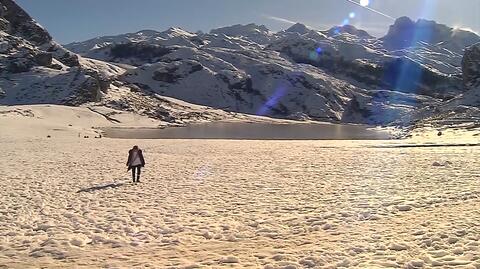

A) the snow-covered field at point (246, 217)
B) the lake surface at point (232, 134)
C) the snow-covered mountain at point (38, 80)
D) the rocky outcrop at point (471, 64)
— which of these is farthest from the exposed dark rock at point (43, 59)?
the snow-covered field at point (246, 217)

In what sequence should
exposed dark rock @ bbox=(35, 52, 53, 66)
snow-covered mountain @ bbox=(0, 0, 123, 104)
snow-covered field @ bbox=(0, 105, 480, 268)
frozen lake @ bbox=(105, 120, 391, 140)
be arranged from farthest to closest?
exposed dark rock @ bbox=(35, 52, 53, 66) < snow-covered mountain @ bbox=(0, 0, 123, 104) < frozen lake @ bbox=(105, 120, 391, 140) < snow-covered field @ bbox=(0, 105, 480, 268)

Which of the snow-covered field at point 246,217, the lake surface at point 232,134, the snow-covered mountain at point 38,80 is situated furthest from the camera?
the snow-covered mountain at point 38,80

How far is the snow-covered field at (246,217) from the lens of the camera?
11375mm

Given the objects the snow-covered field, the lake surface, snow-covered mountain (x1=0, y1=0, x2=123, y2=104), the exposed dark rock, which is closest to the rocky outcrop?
the lake surface

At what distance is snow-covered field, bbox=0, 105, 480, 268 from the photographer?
1138 cm

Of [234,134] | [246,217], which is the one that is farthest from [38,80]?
[246,217]

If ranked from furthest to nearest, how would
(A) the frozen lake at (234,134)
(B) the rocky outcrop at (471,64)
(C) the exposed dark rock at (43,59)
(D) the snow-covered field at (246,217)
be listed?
1. (C) the exposed dark rock at (43,59)
2. (B) the rocky outcrop at (471,64)
3. (A) the frozen lake at (234,134)
4. (D) the snow-covered field at (246,217)

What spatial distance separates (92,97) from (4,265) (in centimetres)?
15784

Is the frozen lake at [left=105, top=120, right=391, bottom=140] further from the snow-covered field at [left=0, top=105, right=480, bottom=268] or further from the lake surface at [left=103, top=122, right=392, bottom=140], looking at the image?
the snow-covered field at [left=0, top=105, right=480, bottom=268]

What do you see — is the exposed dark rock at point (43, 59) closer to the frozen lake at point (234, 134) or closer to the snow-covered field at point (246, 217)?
the frozen lake at point (234, 134)

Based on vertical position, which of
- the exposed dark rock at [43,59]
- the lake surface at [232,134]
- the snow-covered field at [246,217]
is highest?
the exposed dark rock at [43,59]

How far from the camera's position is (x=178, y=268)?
10.9m

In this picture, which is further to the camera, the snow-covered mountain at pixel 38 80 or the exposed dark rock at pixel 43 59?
the exposed dark rock at pixel 43 59

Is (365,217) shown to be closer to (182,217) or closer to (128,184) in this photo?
(182,217)
